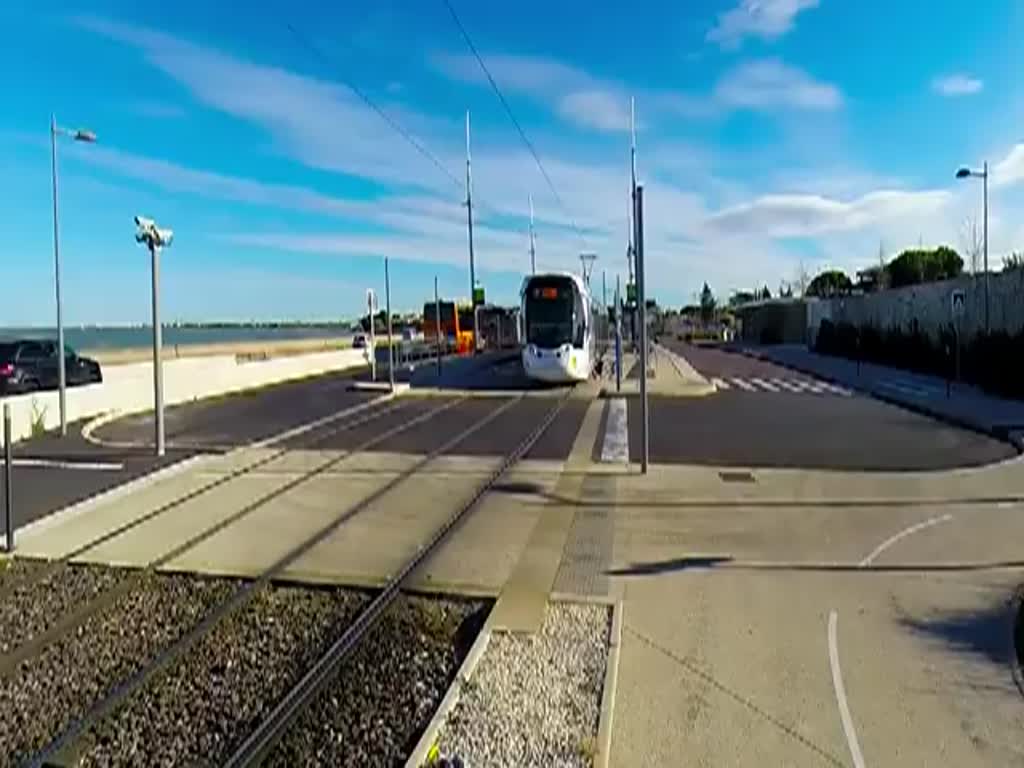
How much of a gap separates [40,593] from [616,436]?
35.1 feet

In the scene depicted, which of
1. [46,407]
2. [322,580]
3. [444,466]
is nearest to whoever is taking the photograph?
[322,580]

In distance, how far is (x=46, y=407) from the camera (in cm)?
1747

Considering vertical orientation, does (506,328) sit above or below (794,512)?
above

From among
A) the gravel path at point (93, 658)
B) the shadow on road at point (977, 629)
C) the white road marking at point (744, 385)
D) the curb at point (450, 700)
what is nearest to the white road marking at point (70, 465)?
the gravel path at point (93, 658)

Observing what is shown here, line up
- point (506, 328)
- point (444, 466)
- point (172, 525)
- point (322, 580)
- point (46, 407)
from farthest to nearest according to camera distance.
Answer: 1. point (506, 328)
2. point (46, 407)
3. point (444, 466)
4. point (172, 525)
5. point (322, 580)

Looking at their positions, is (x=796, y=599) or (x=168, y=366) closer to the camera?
(x=796, y=599)

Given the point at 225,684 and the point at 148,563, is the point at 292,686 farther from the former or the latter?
the point at 148,563

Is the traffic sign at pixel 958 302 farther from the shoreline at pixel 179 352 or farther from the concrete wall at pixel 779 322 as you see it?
the concrete wall at pixel 779 322

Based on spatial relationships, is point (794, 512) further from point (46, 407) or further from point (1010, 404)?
point (46, 407)

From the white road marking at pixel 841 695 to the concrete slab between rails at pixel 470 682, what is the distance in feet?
4.36

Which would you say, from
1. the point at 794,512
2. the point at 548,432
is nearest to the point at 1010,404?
the point at 548,432

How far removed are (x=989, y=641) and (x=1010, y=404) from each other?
1695 centimetres

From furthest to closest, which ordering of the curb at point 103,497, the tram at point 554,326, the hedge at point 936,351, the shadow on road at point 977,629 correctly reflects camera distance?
1. the tram at point 554,326
2. the hedge at point 936,351
3. the curb at point 103,497
4. the shadow on road at point 977,629

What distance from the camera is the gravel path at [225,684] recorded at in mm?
4754
